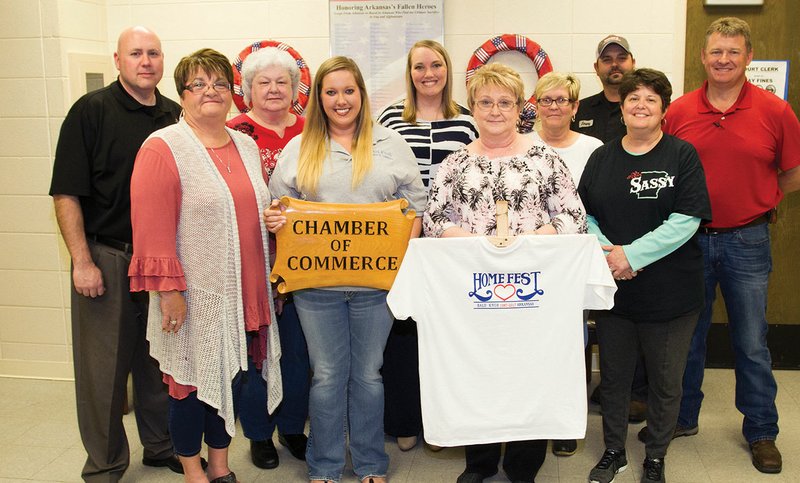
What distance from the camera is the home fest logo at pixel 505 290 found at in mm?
2395

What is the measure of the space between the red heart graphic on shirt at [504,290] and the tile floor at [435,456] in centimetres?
86

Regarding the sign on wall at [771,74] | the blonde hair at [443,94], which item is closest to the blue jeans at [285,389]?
the blonde hair at [443,94]

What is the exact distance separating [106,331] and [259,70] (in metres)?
1.13

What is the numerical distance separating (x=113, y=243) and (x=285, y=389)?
2.86 ft

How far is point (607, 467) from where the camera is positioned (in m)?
2.82

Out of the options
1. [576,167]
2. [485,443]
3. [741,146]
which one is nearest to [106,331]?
[485,443]

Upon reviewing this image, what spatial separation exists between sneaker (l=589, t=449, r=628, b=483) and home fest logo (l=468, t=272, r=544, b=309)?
829mm

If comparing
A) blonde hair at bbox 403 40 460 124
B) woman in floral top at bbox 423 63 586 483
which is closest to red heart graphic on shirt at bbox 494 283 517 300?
woman in floral top at bbox 423 63 586 483

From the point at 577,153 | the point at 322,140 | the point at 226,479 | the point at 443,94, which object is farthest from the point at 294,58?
the point at 226,479

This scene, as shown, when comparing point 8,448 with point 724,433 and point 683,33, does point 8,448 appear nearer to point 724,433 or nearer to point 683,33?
point 724,433

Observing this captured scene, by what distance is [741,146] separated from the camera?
9.32ft

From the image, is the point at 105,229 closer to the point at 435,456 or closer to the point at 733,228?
the point at 435,456

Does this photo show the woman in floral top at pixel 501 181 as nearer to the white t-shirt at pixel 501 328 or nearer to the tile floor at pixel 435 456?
the white t-shirt at pixel 501 328

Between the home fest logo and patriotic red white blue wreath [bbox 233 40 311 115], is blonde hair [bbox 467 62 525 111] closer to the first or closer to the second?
the home fest logo
